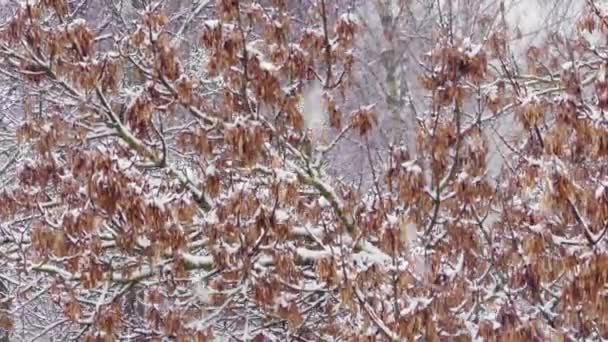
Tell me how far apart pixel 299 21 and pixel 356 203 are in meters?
1.46

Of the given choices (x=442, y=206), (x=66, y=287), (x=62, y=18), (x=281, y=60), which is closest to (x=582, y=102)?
(x=442, y=206)

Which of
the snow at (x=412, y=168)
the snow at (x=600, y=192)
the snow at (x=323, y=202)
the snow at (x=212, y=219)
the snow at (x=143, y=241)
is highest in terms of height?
the snow at (x=323, y=202)

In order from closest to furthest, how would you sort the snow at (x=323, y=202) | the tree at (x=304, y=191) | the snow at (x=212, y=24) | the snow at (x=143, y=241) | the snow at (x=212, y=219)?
the tree at (x=304, y=191)
the snow at (x=212, y=24)
the snow at (x=212, y=219)
the snow at (x=143, y=241)
the snow at (x=323, y=202)

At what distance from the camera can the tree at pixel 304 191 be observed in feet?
11.7

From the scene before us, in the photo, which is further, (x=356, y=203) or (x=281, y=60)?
(x=356, y=203)

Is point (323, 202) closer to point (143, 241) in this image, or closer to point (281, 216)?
point (281, 216)

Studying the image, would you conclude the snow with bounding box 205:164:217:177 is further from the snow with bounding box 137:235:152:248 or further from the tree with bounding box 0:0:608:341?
the snow with bounding box 137:235:152:248

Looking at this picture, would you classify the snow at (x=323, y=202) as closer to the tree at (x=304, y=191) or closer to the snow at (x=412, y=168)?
the tree at (x=304, y=191)

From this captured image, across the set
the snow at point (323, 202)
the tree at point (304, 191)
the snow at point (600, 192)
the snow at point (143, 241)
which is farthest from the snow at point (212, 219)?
the snow at point (600, 192)

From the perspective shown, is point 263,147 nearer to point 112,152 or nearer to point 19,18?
point 112,152

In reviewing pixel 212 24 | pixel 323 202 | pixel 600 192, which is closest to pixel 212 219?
pixel 212 24

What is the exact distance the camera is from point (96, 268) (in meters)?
4.48

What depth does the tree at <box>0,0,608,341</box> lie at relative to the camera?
11.7ft

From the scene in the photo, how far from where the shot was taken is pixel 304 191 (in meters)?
5.34
